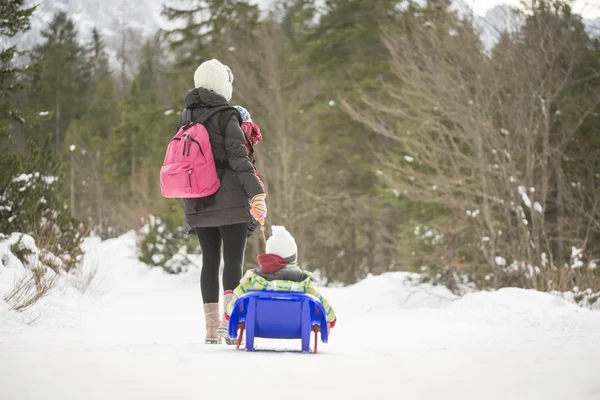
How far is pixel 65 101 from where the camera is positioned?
38250 mm

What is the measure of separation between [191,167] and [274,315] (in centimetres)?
110

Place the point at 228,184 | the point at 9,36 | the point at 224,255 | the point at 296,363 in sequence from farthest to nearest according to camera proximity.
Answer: the point at 9,36 → the point at 224,255 → the point at 228,184 → the point at 296,363

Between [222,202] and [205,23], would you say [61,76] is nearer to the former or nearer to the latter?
[205,23]

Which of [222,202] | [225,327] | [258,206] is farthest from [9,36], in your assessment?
[225,327]

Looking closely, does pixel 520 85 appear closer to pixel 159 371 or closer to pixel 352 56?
pixel 159 371

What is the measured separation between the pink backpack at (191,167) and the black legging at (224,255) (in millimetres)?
305

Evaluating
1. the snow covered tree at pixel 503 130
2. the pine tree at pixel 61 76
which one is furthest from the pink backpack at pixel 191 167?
the pine tree at pixel 61 76

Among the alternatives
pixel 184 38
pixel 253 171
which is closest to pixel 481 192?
pixel 253 171

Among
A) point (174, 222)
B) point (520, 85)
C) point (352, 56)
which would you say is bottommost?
point (174, 222)

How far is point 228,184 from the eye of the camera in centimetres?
438

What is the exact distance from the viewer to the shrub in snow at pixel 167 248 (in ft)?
48.6

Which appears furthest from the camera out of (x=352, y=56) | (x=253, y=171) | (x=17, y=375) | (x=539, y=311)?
(x=352, y=56)

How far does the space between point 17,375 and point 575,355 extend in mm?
2716

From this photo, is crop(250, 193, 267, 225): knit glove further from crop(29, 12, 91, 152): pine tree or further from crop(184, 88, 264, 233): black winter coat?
crop(29, 12, 91, 152): pine tree
